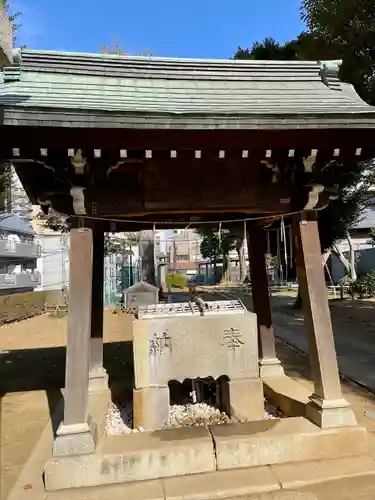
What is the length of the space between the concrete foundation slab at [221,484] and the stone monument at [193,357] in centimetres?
112

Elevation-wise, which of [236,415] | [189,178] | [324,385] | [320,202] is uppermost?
[189,178]

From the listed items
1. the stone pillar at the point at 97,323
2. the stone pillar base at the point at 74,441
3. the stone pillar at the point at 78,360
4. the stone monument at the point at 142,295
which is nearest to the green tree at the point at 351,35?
the stone pillar at the point at 97,323

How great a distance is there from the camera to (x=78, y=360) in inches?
167

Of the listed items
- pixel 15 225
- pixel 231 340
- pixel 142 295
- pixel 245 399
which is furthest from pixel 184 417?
pixel 15 225

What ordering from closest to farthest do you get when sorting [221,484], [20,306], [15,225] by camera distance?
[221,484] < [20,306] < [15,225]

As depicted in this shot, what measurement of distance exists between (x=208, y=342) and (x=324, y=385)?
4.63 ft

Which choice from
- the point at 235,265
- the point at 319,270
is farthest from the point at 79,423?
the point at 235,265

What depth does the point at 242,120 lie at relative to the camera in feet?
13.0

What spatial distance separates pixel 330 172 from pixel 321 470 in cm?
326

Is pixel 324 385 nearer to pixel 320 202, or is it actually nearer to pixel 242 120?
pixel 320 202

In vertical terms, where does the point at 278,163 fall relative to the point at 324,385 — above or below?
above

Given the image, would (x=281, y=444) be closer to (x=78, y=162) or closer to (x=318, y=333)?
(x=318, y=333)

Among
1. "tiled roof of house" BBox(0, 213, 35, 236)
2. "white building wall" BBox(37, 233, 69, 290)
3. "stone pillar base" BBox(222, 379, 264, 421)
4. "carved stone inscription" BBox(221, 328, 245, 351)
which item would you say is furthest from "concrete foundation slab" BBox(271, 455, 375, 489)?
"white building wall" BBox(37, 233, 69, 290)

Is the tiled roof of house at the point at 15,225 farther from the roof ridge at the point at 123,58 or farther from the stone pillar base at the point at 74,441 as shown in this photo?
the stone pillar base at the point at 74,441
